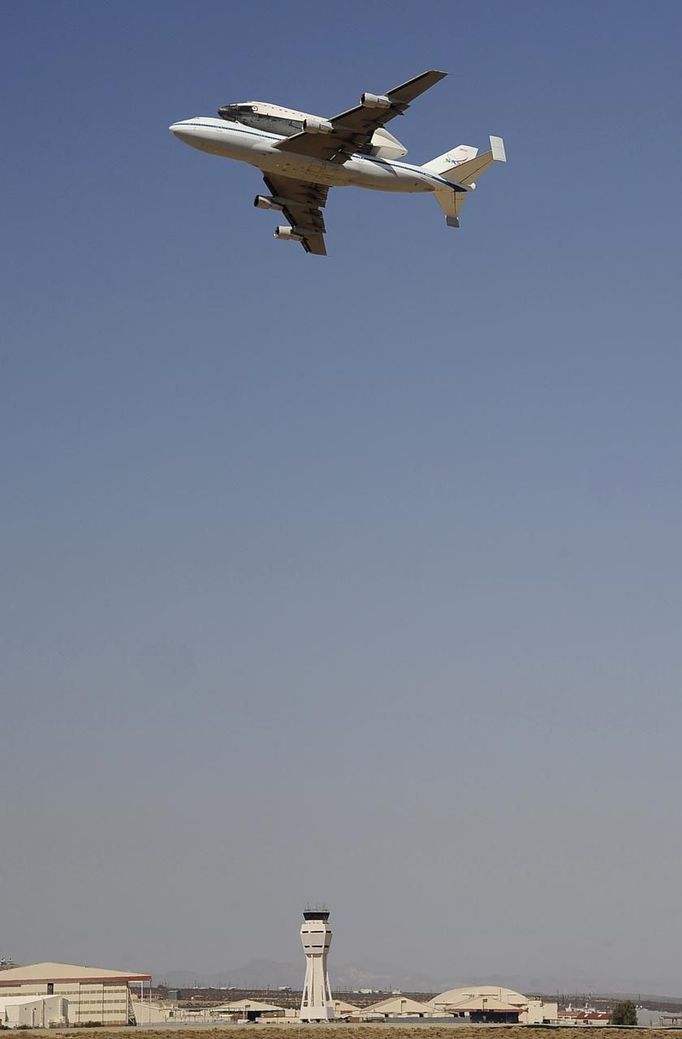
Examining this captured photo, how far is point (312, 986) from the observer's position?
559 feet

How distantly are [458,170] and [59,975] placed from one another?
328 feet

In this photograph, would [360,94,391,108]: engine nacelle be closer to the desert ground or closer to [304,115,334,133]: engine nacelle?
[304,115,334,133]: engine nacelle

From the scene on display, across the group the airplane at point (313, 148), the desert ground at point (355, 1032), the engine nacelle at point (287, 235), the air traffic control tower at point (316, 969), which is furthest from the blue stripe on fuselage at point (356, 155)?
the air traffic control tower at point (316, 969)

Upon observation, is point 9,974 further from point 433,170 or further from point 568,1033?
point 433,170

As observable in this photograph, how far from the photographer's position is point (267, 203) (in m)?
104

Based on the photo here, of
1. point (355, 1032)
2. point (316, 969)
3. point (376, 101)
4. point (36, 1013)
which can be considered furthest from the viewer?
point (316, 969)

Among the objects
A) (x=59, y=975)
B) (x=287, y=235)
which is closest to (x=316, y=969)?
(x=59, y=975)

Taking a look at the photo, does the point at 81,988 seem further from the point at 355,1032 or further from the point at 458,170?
the point at 458,170

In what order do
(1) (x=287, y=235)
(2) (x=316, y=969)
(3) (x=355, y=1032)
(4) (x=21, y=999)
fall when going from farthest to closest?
1. (2) (x=316, y=969)
2. (4) (x=21, y=999)
3. (3) (x=355, y=1032)
4. (1) (x=287, y=235)

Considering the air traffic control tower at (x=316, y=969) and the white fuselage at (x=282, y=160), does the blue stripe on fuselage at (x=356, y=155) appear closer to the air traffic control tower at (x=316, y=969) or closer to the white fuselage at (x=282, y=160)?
the white fuselage at (x=282, y=160)

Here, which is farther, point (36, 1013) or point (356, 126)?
point (36, 1013)

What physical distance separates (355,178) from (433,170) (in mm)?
14486

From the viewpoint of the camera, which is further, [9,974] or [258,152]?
[9,974]

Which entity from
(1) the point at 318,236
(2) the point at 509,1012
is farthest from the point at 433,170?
(2) the point at 509,1012
